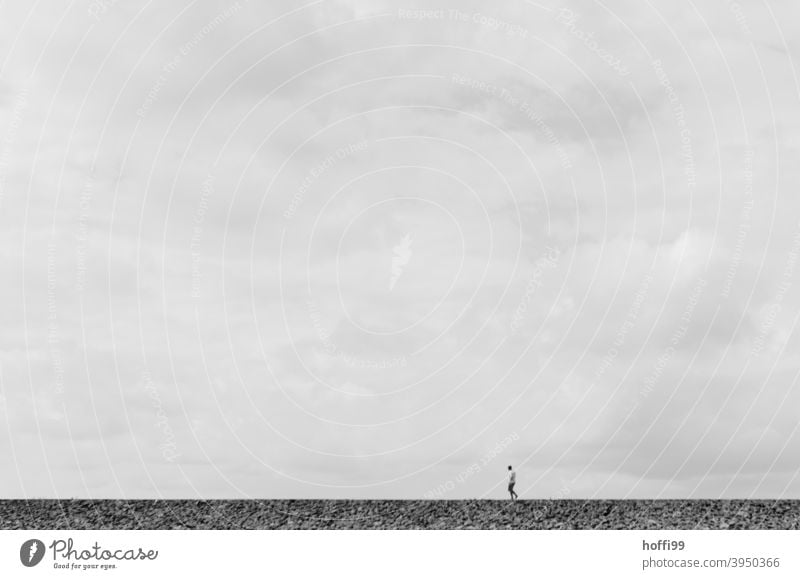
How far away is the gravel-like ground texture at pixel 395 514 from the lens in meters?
43.4

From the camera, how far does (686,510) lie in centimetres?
4412
